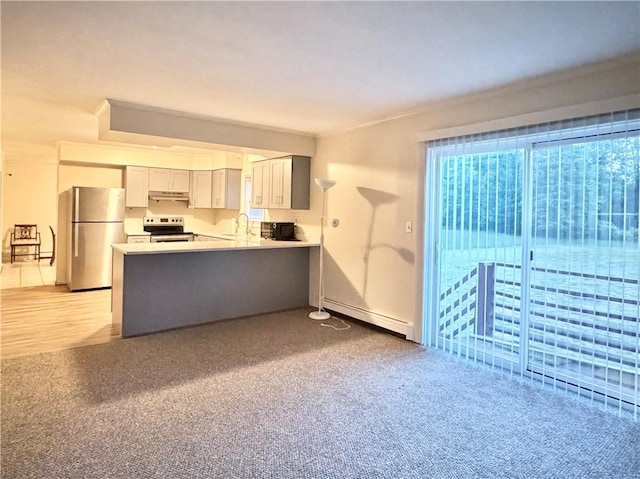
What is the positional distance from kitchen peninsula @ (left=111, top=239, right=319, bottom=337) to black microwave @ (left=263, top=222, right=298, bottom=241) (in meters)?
0.22

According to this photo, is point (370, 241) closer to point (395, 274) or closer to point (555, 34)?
point (395, 274)

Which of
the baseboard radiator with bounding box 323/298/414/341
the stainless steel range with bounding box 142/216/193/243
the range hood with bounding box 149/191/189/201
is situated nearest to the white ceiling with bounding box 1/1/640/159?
the baseboard radiator with bounding box 323/298/414/341

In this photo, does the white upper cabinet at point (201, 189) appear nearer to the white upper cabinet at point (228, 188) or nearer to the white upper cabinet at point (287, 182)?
the white upper cabinet at point (228, 188)

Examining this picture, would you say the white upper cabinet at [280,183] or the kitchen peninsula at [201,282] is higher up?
the white upper cabinet at [280,183]

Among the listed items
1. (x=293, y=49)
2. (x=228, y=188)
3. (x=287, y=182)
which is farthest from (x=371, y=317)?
(x=228, y=188)

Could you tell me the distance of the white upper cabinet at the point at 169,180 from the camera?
7.33 metres

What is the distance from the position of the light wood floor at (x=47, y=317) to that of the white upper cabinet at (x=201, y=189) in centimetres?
226

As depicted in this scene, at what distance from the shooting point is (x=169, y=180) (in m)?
7.49

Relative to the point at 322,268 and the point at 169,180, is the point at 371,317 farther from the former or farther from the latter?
the point at 169,180

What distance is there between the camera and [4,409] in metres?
2.59

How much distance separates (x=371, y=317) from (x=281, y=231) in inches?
72.3

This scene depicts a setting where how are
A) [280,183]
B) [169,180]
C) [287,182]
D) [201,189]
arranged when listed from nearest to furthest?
[287,182], [280,183], [169,180], [201,189]

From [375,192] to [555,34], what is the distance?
248 cm

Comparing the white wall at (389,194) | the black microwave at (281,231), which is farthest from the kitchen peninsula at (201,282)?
the white wall at (389,194)
